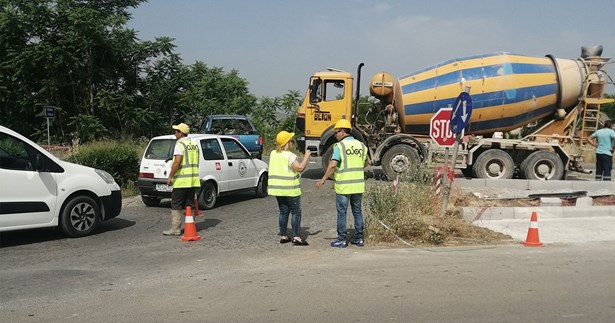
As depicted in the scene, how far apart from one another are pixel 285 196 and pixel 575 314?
4031 millimetres

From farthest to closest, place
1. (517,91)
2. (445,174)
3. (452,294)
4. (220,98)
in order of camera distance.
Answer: (220,98)
(517,91)
(445,174)
(452,294)

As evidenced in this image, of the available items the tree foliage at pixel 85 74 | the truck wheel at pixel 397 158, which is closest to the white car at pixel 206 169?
the truck wheel at pixel 397 158

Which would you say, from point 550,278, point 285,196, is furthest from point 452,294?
point 285,196

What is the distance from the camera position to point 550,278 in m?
5.96

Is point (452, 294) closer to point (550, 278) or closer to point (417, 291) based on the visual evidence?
point (417, 291)

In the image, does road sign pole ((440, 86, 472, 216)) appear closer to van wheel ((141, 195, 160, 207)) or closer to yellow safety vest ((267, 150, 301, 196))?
yellow safety vest ((267, 150, 301, 196))

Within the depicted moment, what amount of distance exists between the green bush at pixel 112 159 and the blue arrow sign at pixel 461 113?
8116 mm

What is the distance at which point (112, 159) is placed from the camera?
40.7 feet

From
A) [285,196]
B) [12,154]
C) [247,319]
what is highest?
[12,154]

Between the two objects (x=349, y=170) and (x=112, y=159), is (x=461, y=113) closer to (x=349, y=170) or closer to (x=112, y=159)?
(x=349, y=170)

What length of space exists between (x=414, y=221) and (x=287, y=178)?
81.6 inches

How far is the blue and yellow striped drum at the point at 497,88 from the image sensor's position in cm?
1412

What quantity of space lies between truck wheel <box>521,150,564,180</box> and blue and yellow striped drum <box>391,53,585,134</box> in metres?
1.08

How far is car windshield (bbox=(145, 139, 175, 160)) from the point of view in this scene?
10805 millimetres
